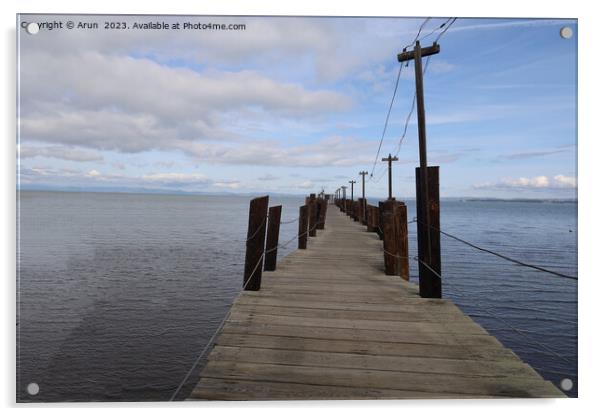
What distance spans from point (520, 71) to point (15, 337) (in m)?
5.25

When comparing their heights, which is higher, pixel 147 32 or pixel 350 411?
pixel 147 32

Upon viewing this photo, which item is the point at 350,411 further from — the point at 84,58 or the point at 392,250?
the point at 392,250

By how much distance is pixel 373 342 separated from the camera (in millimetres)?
3486

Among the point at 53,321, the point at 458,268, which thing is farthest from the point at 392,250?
the point at 458,268

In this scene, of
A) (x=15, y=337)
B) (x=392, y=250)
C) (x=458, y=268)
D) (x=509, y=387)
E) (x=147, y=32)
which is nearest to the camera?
(x=509, y=387)

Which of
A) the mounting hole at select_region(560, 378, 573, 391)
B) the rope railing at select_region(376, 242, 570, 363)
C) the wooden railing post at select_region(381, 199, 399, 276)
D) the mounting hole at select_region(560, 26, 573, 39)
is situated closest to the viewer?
the mounting hole at select_region(560, 378, 573, 391)

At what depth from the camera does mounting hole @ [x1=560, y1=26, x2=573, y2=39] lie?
144 inches

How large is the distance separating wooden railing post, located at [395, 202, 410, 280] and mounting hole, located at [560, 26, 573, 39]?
3551 millimetres

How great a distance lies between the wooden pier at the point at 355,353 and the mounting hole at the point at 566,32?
280 centimetres

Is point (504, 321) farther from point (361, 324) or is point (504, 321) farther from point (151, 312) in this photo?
point (151, 312)

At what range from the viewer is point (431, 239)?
15.9ft

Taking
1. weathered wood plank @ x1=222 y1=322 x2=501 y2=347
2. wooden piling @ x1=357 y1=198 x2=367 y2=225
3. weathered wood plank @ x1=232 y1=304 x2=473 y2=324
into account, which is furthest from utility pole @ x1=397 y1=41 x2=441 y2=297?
wooden piling @ x1=357 y1=198 x2=367 y2=225

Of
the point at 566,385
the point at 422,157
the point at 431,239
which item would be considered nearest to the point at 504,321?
the point at 431,239

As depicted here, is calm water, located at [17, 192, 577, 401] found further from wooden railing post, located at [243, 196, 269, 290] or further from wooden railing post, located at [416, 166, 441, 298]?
wooden railing post, located at [243, 196, 269, 290]
